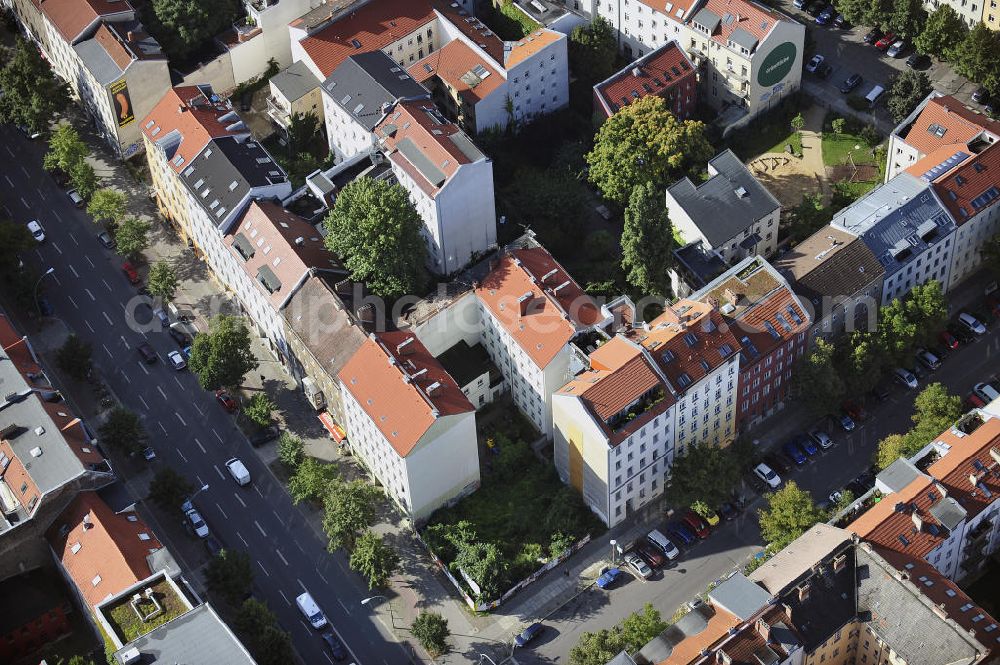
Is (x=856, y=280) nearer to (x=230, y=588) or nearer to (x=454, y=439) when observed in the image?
(x=454, y=439)

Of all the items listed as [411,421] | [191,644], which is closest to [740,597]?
[411,421]

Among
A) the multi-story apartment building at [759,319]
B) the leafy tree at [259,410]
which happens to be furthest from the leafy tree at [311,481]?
the multi-story apartment building at [759,319]

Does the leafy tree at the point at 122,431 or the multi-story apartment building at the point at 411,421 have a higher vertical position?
the leafy tree at the point at 122,431

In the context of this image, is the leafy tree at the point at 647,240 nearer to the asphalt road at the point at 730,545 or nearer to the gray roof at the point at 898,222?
the gray roof at the point at 898,222

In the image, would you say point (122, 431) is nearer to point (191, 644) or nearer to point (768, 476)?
point (191, 644)

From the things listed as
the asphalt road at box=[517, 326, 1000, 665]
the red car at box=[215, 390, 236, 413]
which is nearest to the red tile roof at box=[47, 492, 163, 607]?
the red car at box=[215, 390, 236, 413]

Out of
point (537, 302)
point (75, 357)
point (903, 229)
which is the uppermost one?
point (75, 357)

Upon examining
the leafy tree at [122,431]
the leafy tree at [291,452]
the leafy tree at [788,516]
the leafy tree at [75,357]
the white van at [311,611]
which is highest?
the leafy tree at [75,357]
